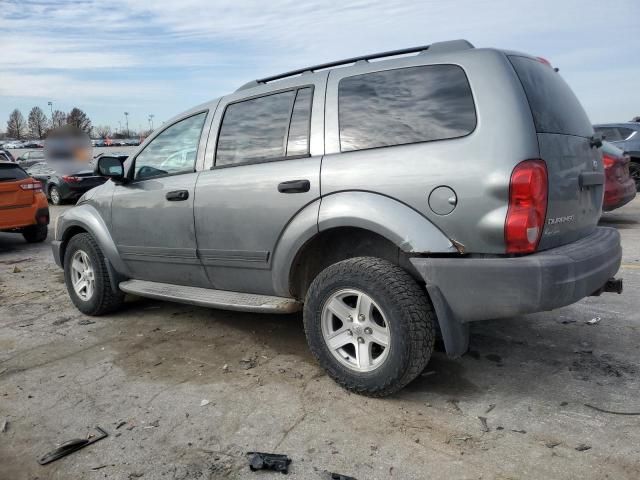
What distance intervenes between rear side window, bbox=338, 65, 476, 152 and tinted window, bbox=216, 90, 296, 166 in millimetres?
467

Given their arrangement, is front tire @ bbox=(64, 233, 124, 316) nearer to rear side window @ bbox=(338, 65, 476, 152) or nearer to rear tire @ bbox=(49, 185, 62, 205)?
rear side window @ bbox=(338, 65, 476, 152)

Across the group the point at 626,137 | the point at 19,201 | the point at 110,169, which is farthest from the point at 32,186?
the point at 626,137

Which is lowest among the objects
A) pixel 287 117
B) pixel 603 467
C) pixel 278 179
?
pixel 603 467

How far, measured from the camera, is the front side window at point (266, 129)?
3.55m

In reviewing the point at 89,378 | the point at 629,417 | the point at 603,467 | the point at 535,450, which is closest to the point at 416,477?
the point at 535,450

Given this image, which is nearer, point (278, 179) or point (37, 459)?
point (37, 459)

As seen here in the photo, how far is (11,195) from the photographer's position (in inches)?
350

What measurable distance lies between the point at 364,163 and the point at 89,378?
88.9 inches

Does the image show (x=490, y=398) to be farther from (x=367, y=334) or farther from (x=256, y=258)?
(x=256, y=258)

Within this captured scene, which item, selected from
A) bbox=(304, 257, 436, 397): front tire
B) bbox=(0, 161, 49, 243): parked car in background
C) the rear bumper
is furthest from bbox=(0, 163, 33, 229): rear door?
the rear bumper

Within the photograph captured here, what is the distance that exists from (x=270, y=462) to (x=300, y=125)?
2.01 meters

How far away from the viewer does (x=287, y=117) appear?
12.0 feet

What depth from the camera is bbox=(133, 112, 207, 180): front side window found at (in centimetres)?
422

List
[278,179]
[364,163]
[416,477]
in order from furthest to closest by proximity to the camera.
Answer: [278,179] → [364,163] → [416,477]
